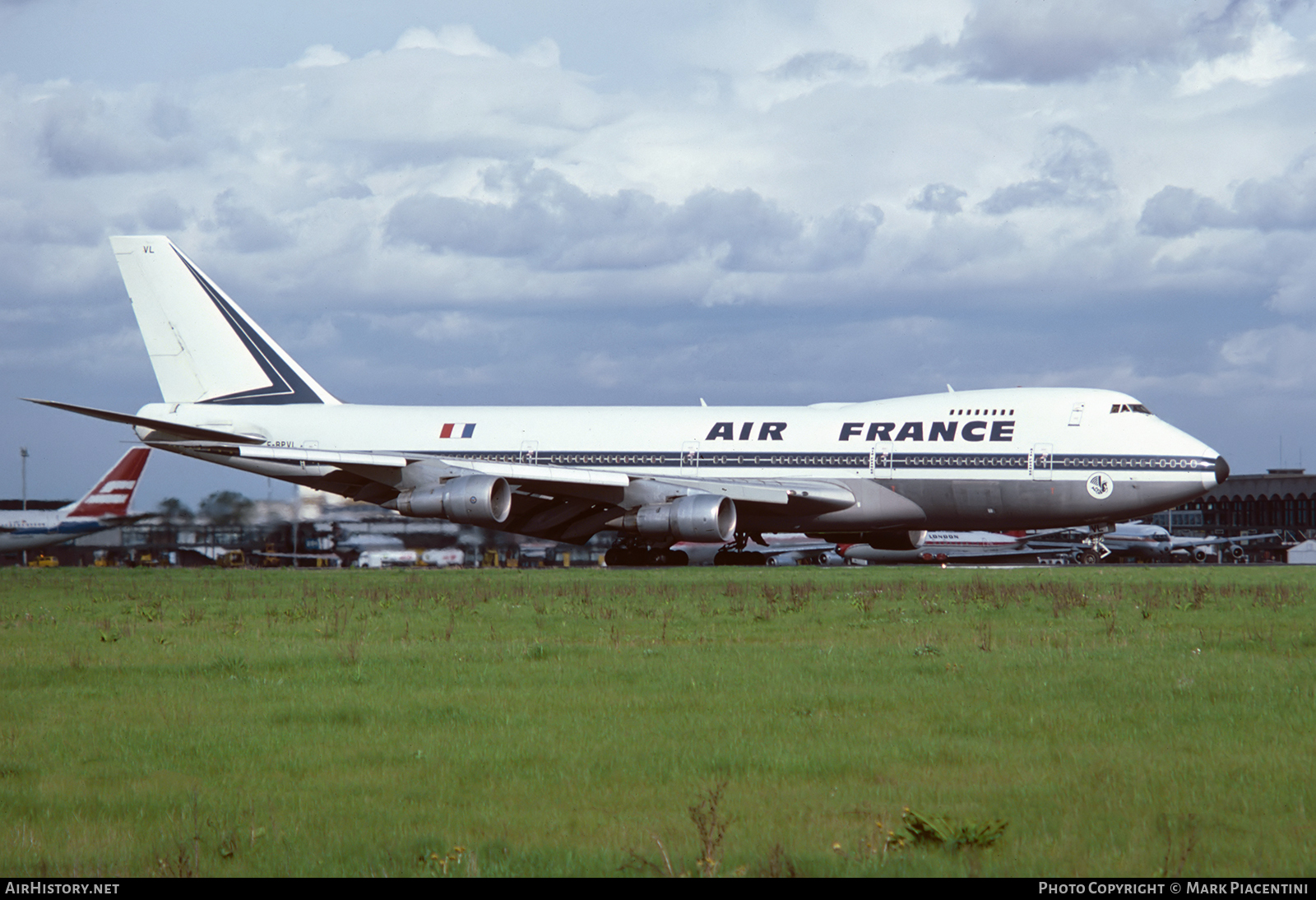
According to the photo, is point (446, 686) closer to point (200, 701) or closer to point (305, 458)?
point (200, 701)

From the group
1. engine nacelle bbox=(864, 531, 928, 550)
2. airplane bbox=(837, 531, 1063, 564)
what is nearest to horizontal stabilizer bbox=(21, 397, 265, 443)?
engine nacelle bbox=(864, 531, 928, 550)

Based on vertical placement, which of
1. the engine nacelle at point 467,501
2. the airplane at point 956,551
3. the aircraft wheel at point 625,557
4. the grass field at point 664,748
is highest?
the engine nacelle at point 467,501

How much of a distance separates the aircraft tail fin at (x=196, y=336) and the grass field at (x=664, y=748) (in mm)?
26652

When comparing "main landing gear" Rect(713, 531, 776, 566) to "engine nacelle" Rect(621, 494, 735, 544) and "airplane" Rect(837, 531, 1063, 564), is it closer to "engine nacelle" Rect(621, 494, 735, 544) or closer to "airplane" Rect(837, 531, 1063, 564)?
"engine nacelle" Rect(621, 494, 735, 544)

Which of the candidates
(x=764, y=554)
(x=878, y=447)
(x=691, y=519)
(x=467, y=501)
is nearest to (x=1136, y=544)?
(x=764, y=554)

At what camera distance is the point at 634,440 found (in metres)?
38.8

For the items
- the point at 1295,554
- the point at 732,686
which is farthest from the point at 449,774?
the point at 1295,554

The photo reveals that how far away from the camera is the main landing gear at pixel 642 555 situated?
39688 mm

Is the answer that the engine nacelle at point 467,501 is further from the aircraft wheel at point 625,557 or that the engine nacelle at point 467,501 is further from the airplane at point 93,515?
the airplane at point 93,515

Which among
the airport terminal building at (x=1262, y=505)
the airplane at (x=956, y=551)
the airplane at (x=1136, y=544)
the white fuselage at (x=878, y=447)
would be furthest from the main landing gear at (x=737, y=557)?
the airport terminal building at (x=1262, y=505)

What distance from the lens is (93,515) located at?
48.5 meters

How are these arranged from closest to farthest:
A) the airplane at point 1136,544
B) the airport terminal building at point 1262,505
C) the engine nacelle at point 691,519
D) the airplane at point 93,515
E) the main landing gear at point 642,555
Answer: the engine nacelle at point 691,519 < the main landing gear at point 642,555 < the airplane at point 93,515 < the airplane at point 1136,544 < the airport terminal building at point 1262,505

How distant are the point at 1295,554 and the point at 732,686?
194 ft

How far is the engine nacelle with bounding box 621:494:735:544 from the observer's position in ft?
111
